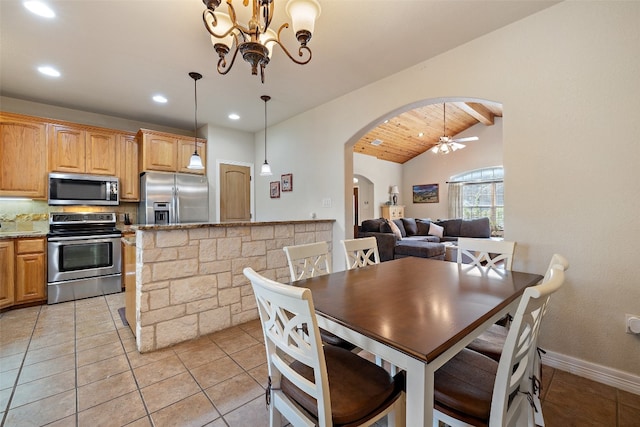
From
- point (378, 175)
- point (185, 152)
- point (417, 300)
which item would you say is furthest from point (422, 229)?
point (417, 300)

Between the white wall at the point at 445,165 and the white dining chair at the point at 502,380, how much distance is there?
24.0 feet

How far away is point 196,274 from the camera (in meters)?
2.44

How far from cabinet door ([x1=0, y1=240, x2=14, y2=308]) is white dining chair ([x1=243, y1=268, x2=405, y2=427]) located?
3.84 meters

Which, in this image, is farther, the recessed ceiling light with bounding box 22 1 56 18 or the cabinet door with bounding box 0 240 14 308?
the cabinet door with bounding box 0 240 14 308

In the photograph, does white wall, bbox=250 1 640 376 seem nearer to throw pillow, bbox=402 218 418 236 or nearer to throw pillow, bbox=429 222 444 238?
throw pillow, bbox=402 218 418 236

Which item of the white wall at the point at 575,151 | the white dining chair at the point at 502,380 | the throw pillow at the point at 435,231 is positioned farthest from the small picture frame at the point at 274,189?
the throw pillow at the point at 435,231

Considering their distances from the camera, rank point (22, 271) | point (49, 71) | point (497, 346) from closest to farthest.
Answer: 1. point (497, 346)
2. point (49, 71)
3. point (22, 271)

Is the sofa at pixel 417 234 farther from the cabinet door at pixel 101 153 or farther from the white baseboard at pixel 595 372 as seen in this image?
the cabinet door at pixel 101 153

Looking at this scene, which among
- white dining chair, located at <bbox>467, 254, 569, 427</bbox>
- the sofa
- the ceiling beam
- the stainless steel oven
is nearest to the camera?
white dining chair, located at <bbox>467, 254, 569, 427</bbox>

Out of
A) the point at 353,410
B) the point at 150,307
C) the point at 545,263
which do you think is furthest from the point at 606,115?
the point at 150,307

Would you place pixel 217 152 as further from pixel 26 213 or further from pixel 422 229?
pixel 422 229

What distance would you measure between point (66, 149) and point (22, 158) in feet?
1.44

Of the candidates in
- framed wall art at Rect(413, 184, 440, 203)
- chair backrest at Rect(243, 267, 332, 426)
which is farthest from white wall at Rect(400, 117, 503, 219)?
chair backrest at Rect(243, 267, 332, 426)

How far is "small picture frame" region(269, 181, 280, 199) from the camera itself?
184 inches
